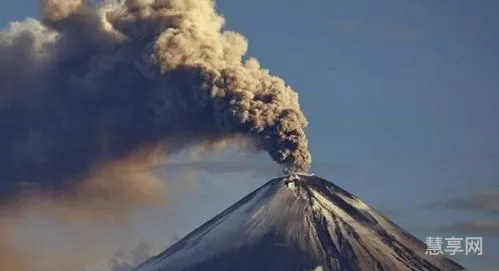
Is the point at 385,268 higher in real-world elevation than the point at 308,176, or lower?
lower

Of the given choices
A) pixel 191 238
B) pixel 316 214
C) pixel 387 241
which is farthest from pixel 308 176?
pixel 191 238

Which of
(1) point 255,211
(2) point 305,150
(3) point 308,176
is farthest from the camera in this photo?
(1) point 255,211

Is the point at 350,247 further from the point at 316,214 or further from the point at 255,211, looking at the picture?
the point at 255,211

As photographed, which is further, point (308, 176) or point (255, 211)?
point (255, 211)

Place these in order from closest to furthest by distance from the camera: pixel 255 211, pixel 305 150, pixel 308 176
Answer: pixel 305 150, pixel 308 176, pixel 255 211

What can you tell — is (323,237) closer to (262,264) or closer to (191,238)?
(262,264)

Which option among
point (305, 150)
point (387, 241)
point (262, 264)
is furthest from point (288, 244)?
point (305, 150)
